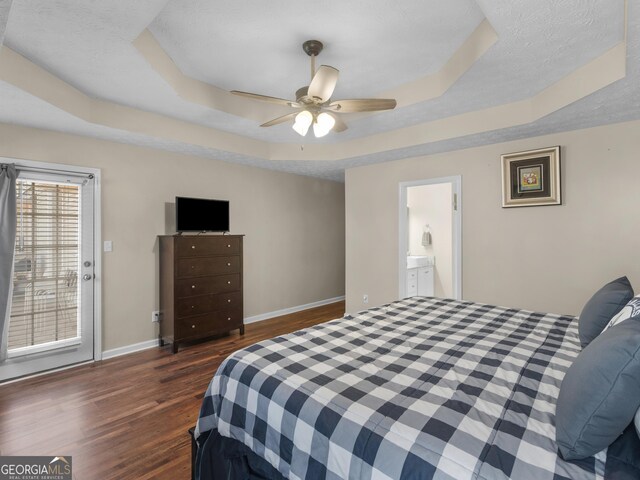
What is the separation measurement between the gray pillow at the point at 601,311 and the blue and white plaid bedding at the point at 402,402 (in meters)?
0.11

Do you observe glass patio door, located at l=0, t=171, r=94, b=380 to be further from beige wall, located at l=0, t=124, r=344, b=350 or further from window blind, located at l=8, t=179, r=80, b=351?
beige wall, located at l=0, t=124, r=344, b=350

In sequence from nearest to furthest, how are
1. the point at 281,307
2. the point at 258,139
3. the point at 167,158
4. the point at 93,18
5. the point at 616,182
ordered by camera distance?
the point at 93,18 → the point at 616,182 → the point at 167,158 → the point at 258,139 → the point at 281,307

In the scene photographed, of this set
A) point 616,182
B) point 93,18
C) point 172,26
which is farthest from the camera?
point 616,182

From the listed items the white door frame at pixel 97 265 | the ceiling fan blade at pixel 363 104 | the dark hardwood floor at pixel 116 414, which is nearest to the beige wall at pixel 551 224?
the ceiling fan blade at pixel 363 104

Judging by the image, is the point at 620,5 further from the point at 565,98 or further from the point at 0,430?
the point at 0,430

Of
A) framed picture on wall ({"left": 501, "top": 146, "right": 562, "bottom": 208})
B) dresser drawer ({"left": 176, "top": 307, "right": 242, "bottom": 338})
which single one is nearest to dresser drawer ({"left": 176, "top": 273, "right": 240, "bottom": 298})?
dresser drawer ({"left": 176, "top": 307, "right": 242, "bottom": 338})

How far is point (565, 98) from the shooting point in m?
2.54

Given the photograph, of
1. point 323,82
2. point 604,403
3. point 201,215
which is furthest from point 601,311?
point 201,215

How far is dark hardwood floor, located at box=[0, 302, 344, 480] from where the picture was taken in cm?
191

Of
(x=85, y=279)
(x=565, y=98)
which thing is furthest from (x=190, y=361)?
(x=565, y=98)

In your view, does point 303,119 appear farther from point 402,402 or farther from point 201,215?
point 201,215

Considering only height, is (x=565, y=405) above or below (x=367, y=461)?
above

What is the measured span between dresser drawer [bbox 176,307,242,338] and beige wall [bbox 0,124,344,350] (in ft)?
1.54

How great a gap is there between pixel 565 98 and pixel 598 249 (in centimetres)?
144
